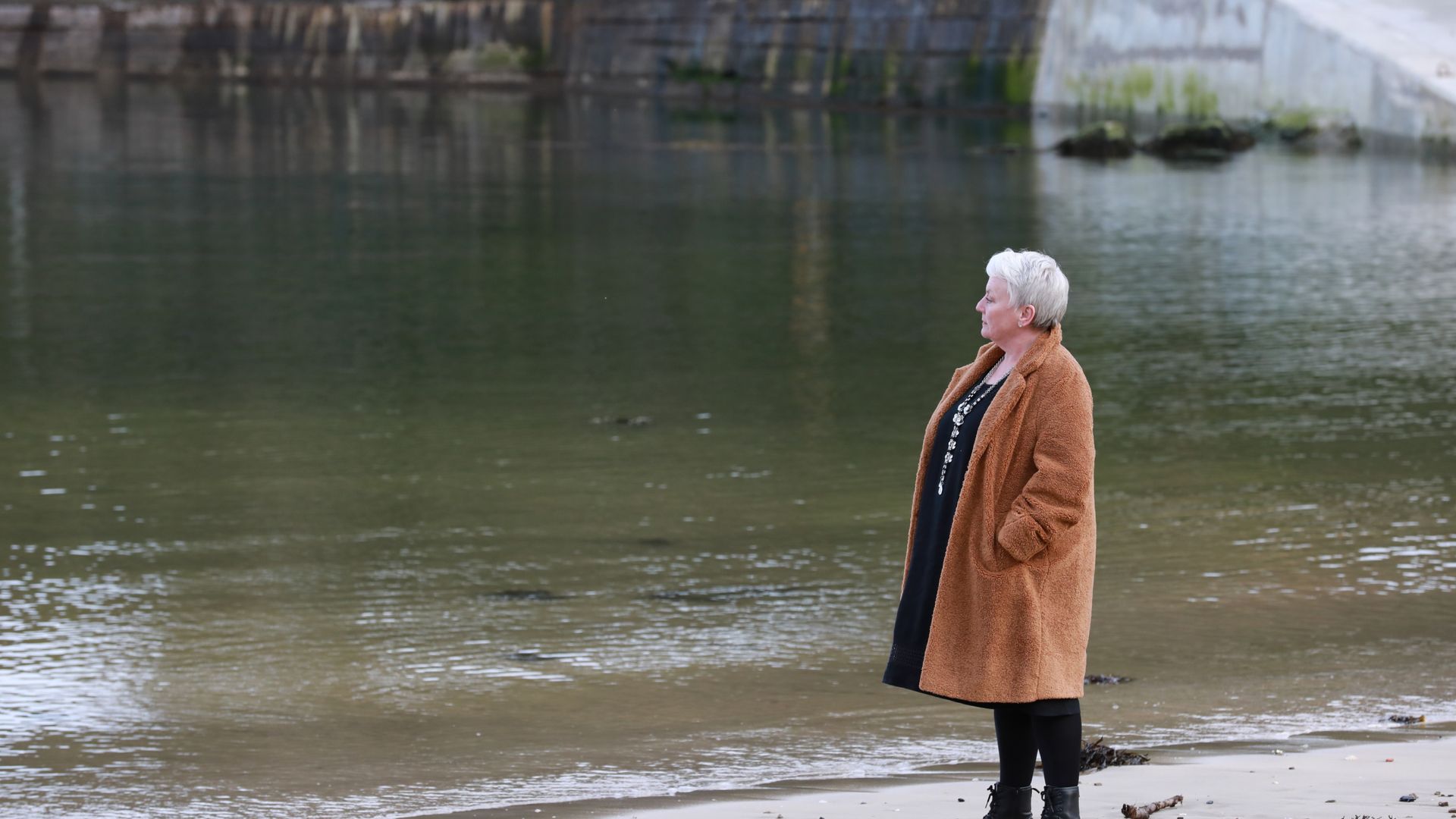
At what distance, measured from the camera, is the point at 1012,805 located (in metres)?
4.21

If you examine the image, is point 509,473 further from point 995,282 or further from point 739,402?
point 995,282

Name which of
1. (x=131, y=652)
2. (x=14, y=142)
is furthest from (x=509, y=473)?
(x=14, y=142)

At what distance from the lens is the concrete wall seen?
109 feet

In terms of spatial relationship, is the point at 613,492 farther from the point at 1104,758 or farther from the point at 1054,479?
the point at 1054,479

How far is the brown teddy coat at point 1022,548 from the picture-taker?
12.9 ft

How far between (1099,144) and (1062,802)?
27.2 m

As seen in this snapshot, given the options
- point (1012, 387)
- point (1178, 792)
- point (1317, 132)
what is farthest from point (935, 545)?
point (1317, 132)

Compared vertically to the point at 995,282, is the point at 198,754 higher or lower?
lower

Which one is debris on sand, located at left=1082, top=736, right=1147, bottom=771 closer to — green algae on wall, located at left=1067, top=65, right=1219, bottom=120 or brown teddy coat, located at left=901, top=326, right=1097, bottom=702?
brown teddy coat, located at left=901, top=326, right=1097, bottom=702

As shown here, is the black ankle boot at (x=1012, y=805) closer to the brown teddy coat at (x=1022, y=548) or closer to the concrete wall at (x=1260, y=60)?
the brown teddy coat at (x=1022, y=548)

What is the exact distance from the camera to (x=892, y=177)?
84.9 feet

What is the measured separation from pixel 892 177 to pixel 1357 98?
11.8 meters

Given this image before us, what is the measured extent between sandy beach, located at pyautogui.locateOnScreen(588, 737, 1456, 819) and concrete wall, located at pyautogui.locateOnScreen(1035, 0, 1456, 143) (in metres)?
28.7

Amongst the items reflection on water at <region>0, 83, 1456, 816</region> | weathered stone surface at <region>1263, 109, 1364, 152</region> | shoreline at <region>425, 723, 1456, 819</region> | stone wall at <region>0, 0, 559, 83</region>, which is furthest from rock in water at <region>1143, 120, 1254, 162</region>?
stone wall at <region>0, 0, 559, 83</region>
